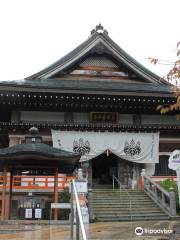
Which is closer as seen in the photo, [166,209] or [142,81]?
[166,209]

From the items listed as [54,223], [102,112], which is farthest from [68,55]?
[54,223]

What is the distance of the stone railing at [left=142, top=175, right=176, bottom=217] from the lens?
16.8 metres

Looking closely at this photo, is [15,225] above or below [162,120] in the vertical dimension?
below

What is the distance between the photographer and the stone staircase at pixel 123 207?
1603 centimetres

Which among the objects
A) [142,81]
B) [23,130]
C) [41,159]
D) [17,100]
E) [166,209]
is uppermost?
[142,81]

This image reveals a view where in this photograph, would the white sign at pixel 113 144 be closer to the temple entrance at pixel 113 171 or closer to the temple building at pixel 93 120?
the temple building at pixel 93 120

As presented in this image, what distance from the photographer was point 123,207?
17.3 meters

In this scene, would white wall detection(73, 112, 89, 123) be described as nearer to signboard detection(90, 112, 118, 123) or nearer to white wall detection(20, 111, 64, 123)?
signboard detection(90, 112, 118, 123)

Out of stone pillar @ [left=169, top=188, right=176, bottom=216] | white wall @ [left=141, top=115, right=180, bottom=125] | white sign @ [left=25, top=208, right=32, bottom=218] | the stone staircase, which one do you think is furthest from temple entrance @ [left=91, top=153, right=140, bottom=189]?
white sign @ [left=25, top=208, right=32, bottom=218]

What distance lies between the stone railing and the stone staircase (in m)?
0.20

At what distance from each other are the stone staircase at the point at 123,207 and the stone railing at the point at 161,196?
7.8 inches

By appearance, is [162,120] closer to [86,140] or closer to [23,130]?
[86,140]

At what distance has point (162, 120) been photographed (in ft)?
74.5

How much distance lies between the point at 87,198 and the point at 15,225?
436 centimetres
